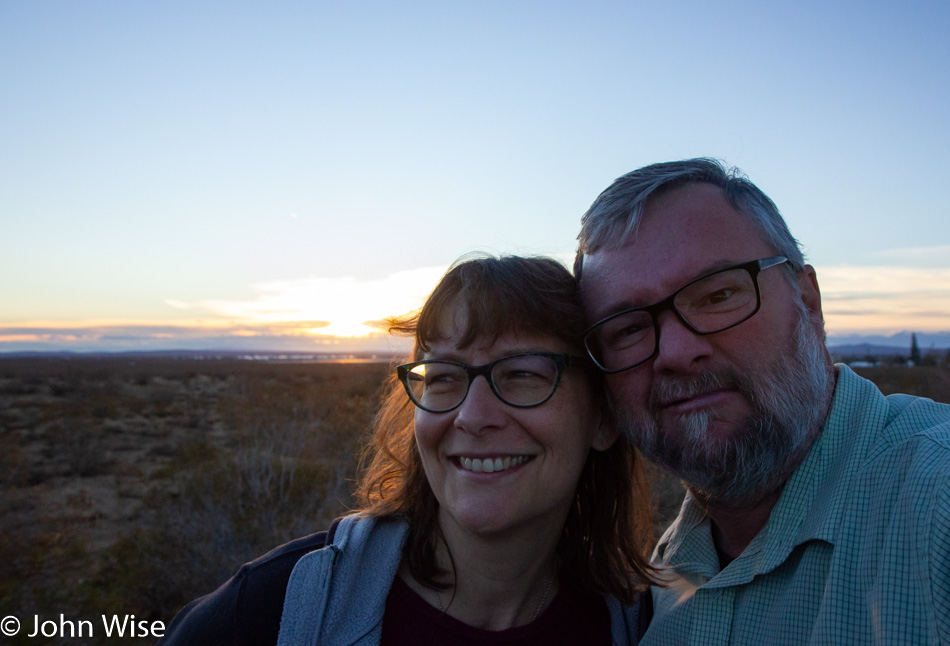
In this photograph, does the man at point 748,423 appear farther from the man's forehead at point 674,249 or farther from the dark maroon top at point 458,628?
the dark maroon top at point 458,628

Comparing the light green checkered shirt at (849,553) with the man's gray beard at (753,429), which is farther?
the man's gray beard at (753,429)

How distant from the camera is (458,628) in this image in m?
2.05

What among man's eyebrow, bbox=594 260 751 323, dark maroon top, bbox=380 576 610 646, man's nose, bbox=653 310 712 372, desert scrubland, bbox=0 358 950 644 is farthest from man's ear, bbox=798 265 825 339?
desert scrubland, bbox=0 358 950 644

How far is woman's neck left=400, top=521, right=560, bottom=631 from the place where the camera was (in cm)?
213

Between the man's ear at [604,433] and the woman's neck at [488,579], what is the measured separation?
42cm

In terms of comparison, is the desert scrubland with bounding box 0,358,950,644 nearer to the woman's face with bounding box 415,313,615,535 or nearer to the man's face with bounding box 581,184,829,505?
the woman's face with bounding box 415,313,615,535

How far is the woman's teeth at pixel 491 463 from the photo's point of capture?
203 cm

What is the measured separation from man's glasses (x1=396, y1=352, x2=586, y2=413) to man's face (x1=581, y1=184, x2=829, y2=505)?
11.1 inches

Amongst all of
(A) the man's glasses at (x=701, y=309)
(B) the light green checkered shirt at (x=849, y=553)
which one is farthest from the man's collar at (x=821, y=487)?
(A) the man's glasses at (x=701, y=309)

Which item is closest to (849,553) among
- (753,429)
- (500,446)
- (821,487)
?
(821,487)

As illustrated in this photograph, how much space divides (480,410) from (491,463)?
19 cm

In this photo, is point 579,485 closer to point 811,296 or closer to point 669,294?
point 669,294

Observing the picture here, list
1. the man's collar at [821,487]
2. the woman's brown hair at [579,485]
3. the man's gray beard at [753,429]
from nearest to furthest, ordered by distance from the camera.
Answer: the man's collar at [821,487] → the man's gray beard at [753,429] → the woman's brown hair at [579,485]

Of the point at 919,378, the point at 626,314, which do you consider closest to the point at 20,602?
the point at 626,314
